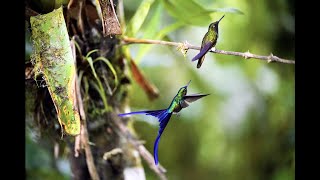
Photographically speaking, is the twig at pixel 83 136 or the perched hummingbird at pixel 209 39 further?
the twig at pixel 83 136

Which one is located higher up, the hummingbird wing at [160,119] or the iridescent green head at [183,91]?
the iridescent green head at [183,91]

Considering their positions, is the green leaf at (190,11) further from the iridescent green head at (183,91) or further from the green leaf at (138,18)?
the iridescent green head at (183,91)

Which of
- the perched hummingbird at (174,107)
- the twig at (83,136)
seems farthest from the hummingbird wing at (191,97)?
the twig at (83,136)

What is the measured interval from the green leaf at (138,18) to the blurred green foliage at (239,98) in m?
0.05

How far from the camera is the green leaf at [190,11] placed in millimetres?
1281

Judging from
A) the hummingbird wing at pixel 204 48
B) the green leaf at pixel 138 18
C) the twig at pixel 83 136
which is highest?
the green leaf at pixel 138 18

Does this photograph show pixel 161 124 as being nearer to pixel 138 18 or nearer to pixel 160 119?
pixel 160 119

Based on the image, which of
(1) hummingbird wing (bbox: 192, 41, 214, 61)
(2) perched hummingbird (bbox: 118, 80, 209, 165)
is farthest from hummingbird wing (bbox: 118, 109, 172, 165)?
(1) hummingbird wing (bbox: 192, 41, 214, 61)

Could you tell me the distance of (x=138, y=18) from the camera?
1.34 m

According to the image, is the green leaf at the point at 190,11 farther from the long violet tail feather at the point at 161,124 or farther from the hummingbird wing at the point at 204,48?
the long violet tail feather at the point at 161,124

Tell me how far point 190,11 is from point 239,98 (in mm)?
252
